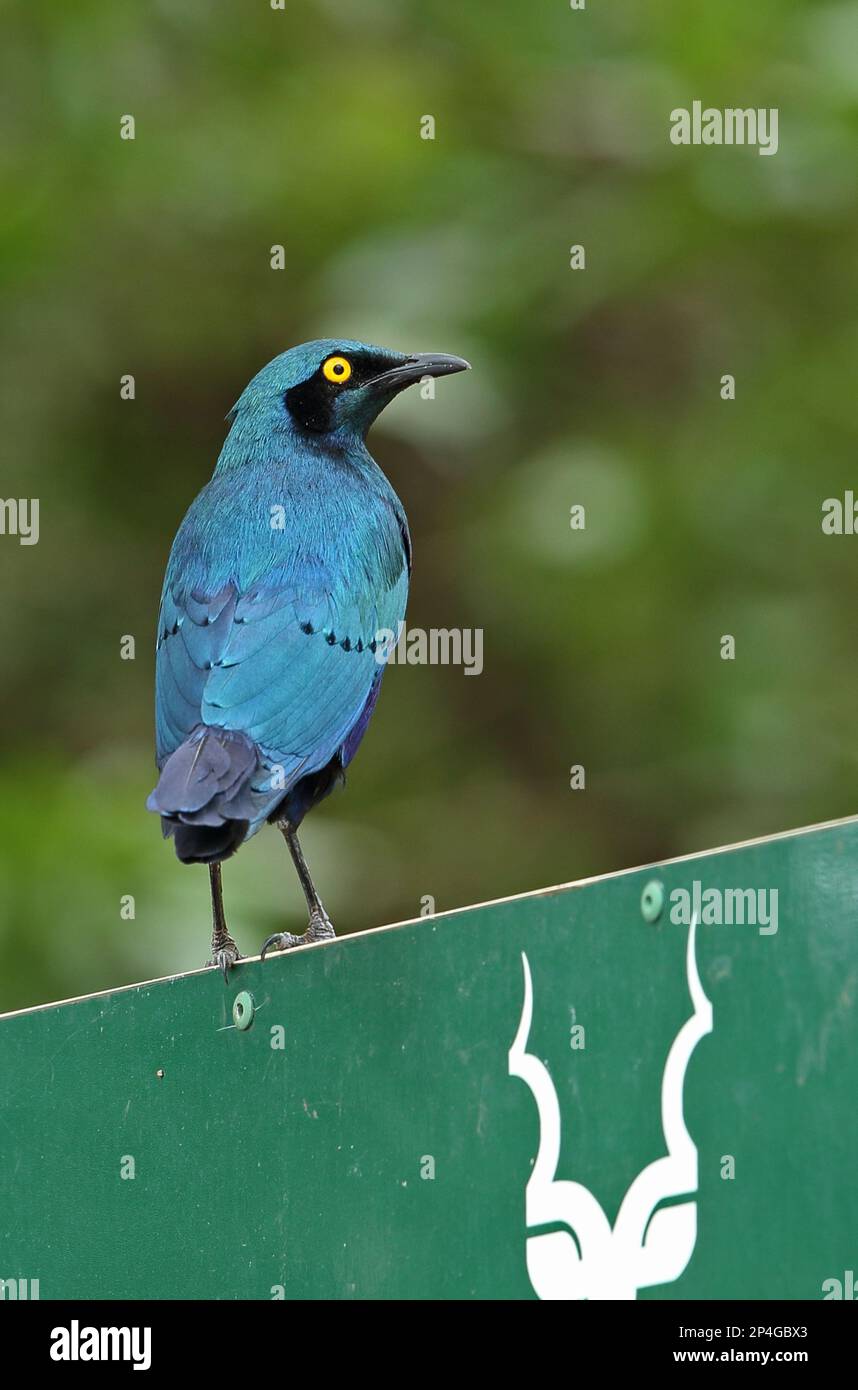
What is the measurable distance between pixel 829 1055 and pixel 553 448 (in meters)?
4.02

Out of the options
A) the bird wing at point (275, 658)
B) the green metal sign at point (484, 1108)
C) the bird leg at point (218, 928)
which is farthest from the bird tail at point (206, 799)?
the bird leg at point (218, 928)

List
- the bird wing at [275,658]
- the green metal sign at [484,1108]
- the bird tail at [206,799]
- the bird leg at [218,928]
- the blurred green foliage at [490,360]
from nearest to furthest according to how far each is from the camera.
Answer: the green metal sign at [484,1108]
the bird tail at [206,799]
the bird wing at [275,658]
the bird leg at [218,928]
the blurred green foliage at [490,360]

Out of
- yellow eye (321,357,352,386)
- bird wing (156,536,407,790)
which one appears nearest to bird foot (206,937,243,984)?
bird wing (156,536,407,790)

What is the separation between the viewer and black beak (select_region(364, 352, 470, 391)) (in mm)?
4852

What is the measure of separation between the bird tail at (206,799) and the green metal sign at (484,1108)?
1.04 feet

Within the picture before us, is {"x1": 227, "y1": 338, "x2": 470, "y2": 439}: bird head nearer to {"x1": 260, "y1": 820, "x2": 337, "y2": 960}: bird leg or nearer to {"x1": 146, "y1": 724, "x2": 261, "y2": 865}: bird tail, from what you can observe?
{"x1": 260, "y1": 820, "x2": 337, "y2": 960}: bird leg

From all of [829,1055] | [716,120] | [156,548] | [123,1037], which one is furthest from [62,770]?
[829,1055]

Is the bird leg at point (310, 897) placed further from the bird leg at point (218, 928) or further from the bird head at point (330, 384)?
the bird head at point (330, 384)

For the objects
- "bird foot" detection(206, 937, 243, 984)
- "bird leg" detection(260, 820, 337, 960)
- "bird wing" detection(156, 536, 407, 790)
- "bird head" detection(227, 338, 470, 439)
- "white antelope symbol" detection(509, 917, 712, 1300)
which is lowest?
"white antelope symbol" detection(509, 917, 712, 1300)

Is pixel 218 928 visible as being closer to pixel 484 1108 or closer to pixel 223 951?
pixel 223 951

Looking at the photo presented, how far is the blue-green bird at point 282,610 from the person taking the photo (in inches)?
144

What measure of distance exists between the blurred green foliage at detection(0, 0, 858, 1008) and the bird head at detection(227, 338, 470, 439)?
52cm

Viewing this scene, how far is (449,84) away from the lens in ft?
19.7

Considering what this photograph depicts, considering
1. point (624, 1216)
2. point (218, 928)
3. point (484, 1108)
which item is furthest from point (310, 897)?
point (624, 1216)
